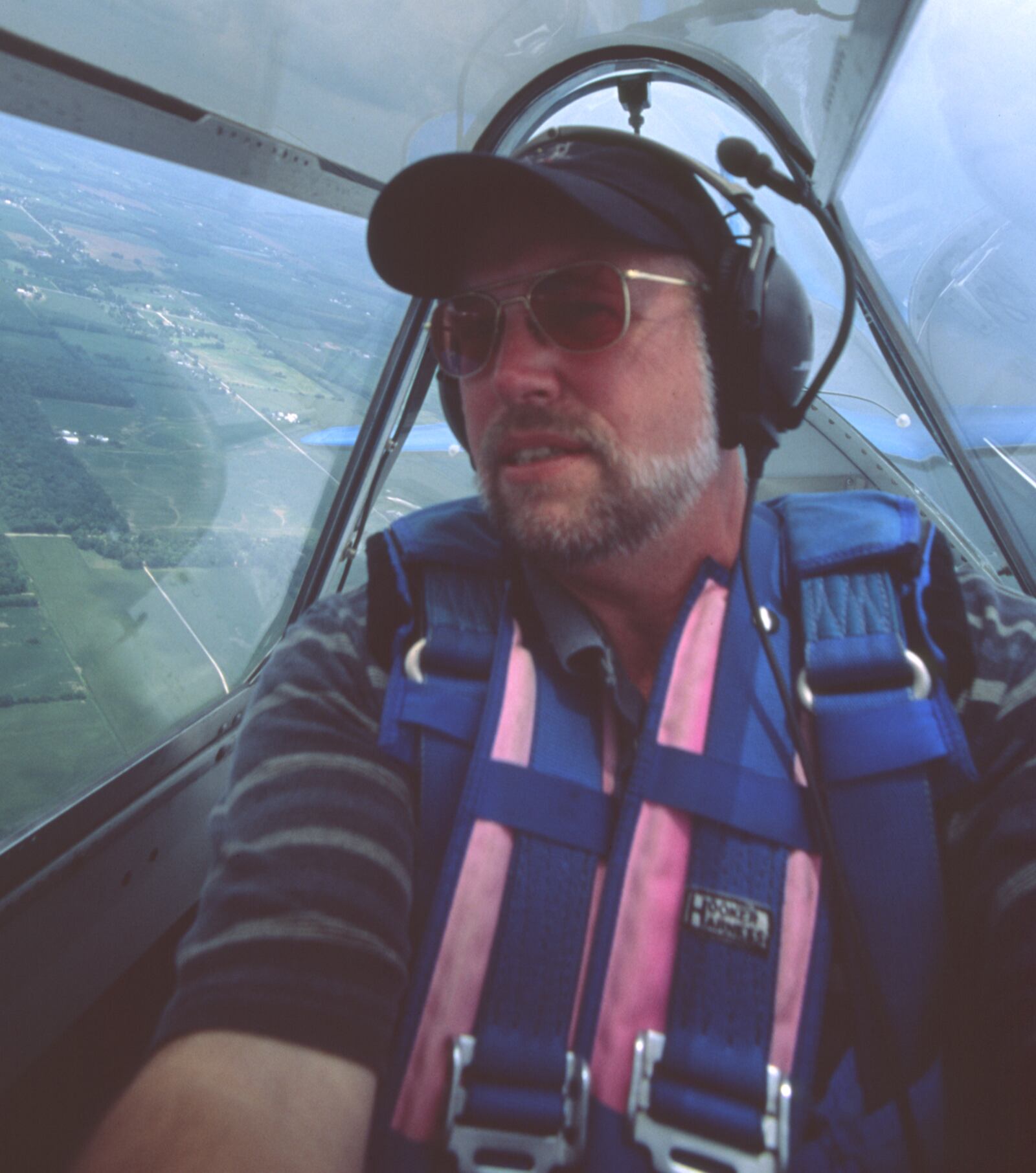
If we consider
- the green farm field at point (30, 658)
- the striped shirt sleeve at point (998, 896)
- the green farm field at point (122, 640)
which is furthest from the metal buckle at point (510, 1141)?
the green farm field at point (122, 640)

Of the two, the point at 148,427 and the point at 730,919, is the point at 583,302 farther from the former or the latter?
the point at 148,427

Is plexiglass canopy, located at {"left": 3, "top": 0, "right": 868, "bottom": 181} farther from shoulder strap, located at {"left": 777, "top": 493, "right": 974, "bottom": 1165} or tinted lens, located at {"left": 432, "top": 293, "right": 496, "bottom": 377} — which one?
shoulder strap, located at {"left": 777, "top": 493, "right": 974, "bottom": 1165}

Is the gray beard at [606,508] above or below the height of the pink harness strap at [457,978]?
above

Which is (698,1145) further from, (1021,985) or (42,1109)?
(42,1109)

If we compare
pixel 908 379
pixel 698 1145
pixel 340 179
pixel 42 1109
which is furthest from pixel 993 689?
pixel 908 379

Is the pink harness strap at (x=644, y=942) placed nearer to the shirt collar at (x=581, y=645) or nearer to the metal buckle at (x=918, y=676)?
the shirt collar at (x=581, y=645)

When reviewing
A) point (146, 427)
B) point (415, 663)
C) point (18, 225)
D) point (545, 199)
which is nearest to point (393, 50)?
point (18, 225)
